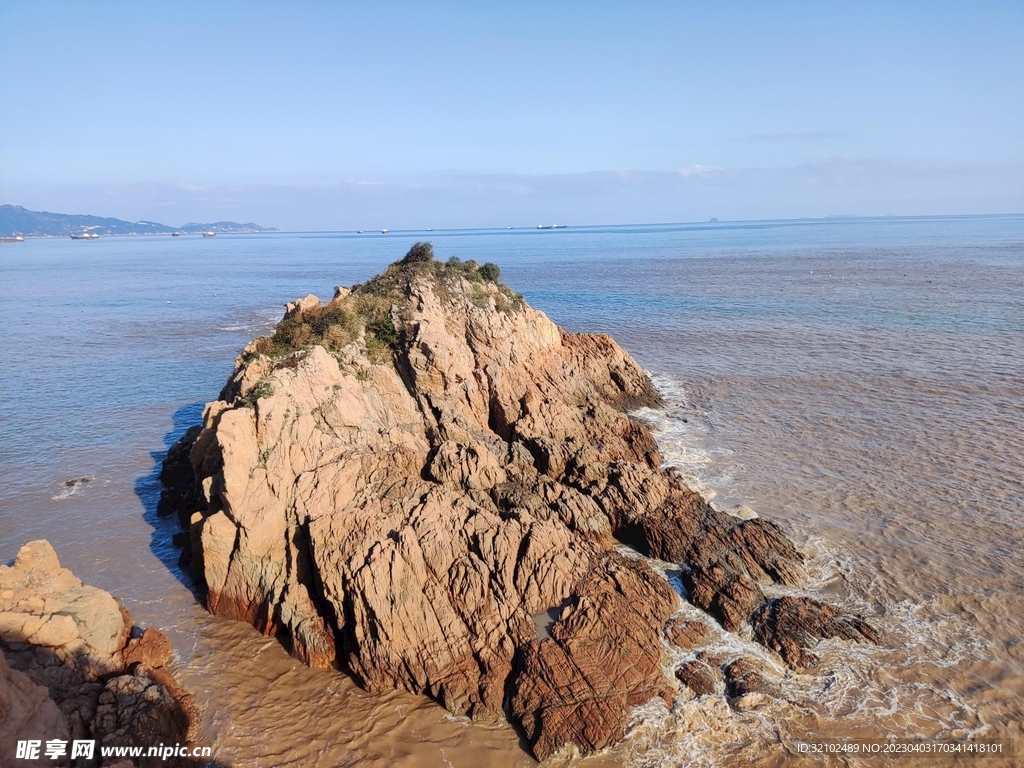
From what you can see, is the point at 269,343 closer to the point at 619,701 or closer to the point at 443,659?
the point at 443,659

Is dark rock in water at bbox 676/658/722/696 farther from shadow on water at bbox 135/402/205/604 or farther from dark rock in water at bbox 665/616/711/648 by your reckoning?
shadow on water at bbox 135/402/205/604

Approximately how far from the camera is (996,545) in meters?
15.1

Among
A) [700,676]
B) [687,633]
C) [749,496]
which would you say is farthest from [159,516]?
[749,496]

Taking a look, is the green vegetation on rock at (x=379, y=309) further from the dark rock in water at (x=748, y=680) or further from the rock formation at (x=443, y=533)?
the dark rock in water at (x=748, y=680)

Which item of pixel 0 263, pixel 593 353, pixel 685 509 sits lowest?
pixel 685 509

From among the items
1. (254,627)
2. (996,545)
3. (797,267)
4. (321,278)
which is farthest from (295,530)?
(797,267)

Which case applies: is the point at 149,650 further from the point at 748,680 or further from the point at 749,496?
the point at 749,496

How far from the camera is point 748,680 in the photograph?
1115 centimetres

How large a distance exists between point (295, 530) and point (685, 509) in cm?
954

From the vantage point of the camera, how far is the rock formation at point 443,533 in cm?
1136

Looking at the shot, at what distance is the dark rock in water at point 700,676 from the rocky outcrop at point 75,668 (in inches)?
351

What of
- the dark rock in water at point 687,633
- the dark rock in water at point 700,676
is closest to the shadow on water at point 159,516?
the dark rock in water at point 687,633

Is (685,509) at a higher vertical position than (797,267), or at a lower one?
lower

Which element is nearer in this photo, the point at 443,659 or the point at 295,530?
the point at 443,659
